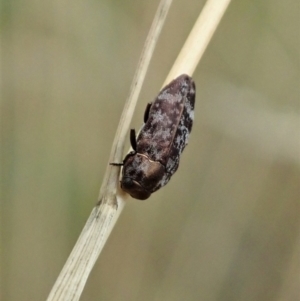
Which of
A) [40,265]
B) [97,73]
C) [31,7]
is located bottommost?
[40,265]

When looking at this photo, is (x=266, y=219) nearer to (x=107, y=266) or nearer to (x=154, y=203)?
(x=154, y=203)

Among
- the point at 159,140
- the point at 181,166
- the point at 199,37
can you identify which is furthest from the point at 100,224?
the point at 181,166

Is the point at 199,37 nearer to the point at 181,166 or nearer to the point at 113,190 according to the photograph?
the point at 113,190

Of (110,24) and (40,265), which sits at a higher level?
(110,24)

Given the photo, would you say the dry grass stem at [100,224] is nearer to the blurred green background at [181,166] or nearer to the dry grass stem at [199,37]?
the dry grass stem at [199,37]

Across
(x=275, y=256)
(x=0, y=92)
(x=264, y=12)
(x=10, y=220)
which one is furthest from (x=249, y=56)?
(x=10, y=220)

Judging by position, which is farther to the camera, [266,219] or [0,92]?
[266,219]

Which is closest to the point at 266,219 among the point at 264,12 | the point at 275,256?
the point at 275,256
